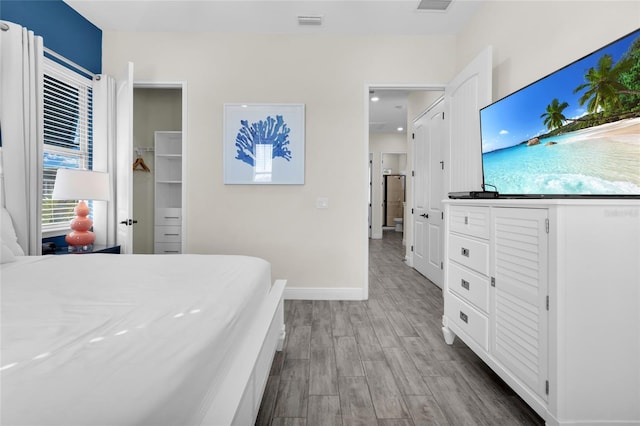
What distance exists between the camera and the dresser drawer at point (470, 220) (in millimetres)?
1916

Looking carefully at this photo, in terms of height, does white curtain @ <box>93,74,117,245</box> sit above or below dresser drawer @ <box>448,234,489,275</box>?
above

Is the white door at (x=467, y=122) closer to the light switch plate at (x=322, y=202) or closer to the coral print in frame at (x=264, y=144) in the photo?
the light switch plate at (x=322, y=202)

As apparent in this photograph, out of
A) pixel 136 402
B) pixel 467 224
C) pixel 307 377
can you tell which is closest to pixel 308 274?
pixel 307 377

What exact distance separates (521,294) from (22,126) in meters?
3.47

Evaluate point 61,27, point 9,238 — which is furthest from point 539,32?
point 61,27

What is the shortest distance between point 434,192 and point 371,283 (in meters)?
1.45

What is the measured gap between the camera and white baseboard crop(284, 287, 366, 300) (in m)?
3.57

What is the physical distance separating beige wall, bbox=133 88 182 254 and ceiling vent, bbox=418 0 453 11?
3182 millimetres

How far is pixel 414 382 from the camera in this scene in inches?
76.0

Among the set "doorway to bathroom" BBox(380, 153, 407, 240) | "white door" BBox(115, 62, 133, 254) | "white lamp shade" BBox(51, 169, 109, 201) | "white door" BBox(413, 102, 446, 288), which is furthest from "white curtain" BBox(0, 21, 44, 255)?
"doorway to bathroom" BBox(380, 153, 407, 240)

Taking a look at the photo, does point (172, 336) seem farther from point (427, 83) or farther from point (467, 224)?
point (427, 83)

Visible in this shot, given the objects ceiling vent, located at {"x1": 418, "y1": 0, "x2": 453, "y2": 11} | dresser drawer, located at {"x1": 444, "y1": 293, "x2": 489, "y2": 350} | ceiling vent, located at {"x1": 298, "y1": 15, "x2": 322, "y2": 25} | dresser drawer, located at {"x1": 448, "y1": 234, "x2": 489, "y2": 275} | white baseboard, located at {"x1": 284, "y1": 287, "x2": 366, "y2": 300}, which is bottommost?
white baseboard, located at {"x1": 284, "y1": 287, "x2": 366, "y2": 300}

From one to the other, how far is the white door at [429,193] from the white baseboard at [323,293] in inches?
45.6

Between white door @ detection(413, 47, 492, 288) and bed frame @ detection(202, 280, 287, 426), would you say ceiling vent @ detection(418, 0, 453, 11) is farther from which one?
bed frame @ detection(202, 280, 287, 426)
